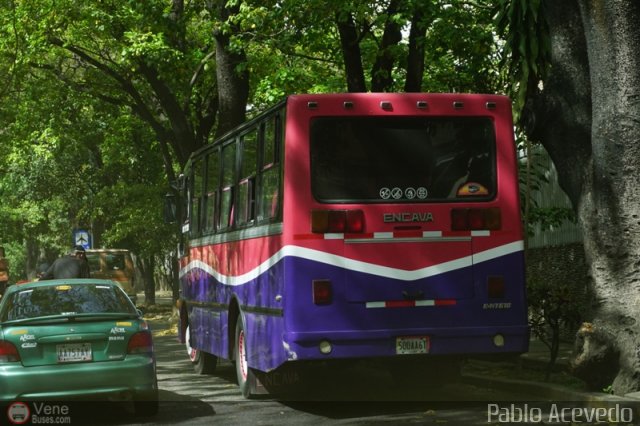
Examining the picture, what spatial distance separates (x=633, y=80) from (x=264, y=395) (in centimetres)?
522

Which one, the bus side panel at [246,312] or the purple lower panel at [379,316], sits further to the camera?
the bus side panel at [246,312]

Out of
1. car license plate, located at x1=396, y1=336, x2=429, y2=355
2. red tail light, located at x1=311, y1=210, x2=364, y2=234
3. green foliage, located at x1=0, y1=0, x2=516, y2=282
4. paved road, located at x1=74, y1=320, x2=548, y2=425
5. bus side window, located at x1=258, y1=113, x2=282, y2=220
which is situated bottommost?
paved road, located at x1=74, y1=320, x2=548, y2=425

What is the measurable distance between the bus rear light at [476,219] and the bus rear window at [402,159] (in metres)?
0.15

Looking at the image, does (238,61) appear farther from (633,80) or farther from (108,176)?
(108,176)

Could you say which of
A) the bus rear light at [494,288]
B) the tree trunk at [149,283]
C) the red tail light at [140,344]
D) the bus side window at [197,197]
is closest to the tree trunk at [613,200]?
the bus rear light at [494,288]

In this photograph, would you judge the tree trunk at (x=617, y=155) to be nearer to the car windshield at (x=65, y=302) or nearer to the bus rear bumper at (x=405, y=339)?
the bus rear bumper at (x=405, y=339)

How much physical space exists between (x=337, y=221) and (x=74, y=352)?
2659mm

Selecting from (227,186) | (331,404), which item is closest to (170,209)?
(227,186)

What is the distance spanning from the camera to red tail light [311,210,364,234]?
11375 millimetres

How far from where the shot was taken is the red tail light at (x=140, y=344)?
1112cm

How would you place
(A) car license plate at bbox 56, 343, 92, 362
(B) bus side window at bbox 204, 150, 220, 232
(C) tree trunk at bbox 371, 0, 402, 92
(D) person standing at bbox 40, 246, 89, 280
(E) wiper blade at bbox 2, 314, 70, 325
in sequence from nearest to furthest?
(A) car license plate at bbox 56, 343, 92, 362 < (E) wiper blade at bbox 2, 314, 70, 325 < (B) bus side window at bbox 204, 150, 220, 232 < (D) person standing at bbox 40, 246, 89, 280 < (C) tree trunk at bbox 371, 0, 402, 92

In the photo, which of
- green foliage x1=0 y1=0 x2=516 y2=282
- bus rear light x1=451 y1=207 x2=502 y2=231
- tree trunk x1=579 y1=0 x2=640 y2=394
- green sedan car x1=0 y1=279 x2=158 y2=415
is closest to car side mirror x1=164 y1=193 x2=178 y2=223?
green foliage x1=0 y1=0 x2=516 y2=282

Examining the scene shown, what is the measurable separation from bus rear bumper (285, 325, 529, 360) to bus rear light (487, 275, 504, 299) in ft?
1.00

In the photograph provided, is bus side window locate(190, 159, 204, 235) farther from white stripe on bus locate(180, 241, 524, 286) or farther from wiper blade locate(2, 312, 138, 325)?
wiper blade locate(2, 312, 138, 325)
